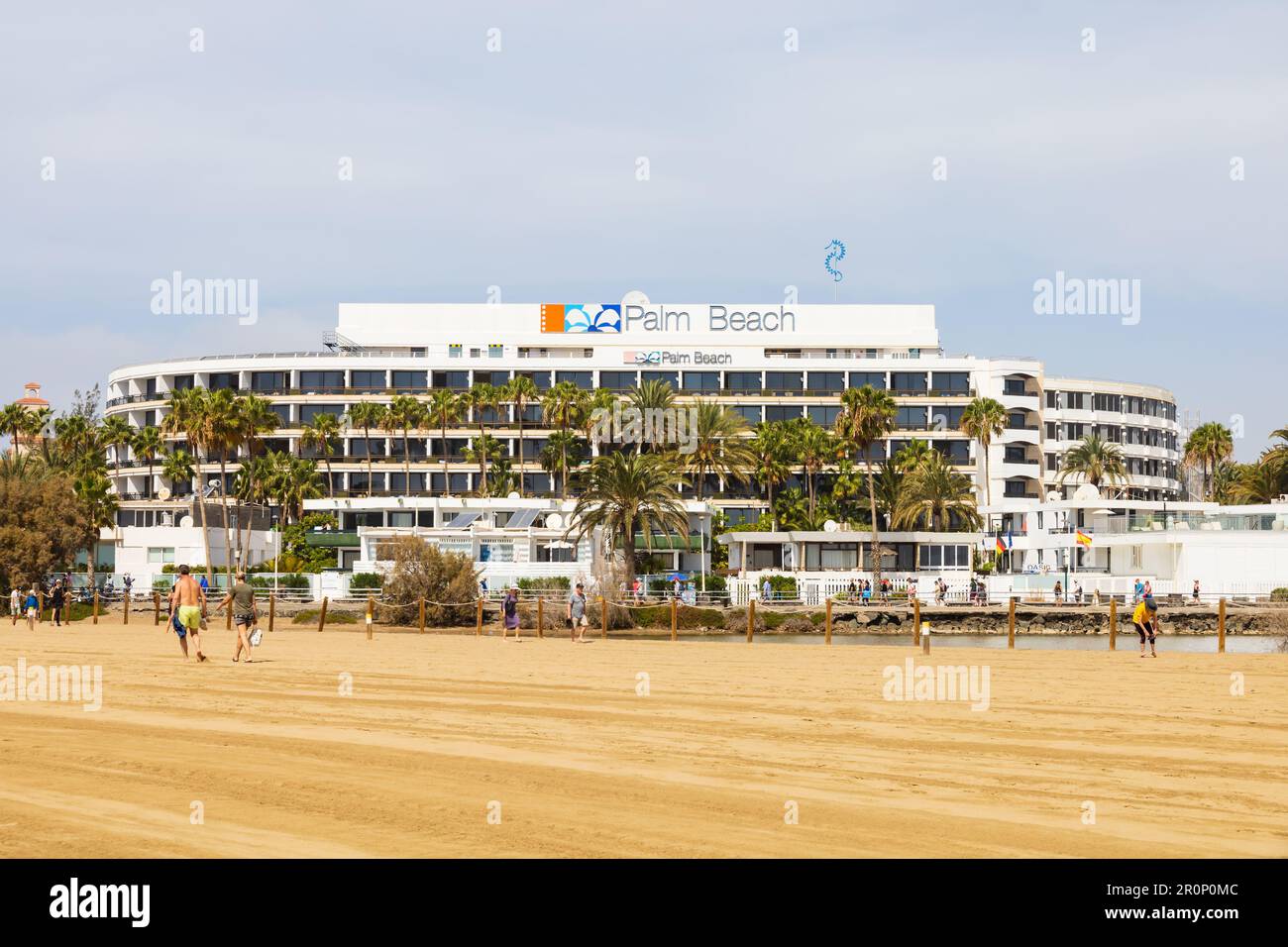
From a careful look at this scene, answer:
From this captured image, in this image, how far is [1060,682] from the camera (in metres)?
25.6

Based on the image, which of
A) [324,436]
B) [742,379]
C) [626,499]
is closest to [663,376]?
[742,379]

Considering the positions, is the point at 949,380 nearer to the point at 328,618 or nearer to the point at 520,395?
the point at 520,395

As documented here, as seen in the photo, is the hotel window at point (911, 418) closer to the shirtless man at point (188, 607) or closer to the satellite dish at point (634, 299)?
the satellite dish at point (634, 299)

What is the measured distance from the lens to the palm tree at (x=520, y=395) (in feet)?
358

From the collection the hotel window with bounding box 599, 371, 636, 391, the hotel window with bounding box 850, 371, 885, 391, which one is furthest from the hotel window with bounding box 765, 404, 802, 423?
the hotel window with bounding box 599, 371, 636, 391

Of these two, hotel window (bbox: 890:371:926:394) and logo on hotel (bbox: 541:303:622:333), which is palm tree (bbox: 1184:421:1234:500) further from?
logo on hotel (bbox: 541:303:622:333)

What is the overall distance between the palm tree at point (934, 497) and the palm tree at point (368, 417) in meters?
39.6

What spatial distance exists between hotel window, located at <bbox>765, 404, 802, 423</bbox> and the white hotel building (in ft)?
0.44

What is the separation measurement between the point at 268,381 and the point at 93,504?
33442 millimetres

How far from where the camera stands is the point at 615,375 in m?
116

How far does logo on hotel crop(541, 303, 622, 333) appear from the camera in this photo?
119 meters

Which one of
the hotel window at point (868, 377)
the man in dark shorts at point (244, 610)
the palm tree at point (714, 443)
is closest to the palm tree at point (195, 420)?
the palm tree at point (714, 443)
